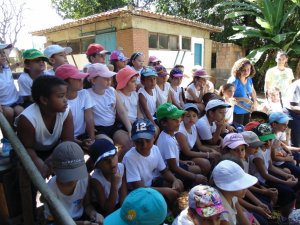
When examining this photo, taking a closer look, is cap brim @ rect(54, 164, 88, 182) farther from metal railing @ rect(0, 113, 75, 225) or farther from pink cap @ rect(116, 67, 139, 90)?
pink cap @ rect(116, 67, 139, 90)

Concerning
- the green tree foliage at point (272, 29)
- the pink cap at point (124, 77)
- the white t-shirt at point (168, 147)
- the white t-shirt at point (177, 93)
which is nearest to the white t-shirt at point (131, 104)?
the pink cap at point (124, 77)

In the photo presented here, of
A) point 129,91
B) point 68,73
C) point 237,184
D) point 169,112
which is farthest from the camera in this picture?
point 129,91

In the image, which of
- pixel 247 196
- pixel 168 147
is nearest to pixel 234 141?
pixel 247 196

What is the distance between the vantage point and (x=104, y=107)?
10.3 ft

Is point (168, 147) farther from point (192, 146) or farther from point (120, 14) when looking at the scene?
point (120, 14)

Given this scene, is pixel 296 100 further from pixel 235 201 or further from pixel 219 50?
pixel 219 50

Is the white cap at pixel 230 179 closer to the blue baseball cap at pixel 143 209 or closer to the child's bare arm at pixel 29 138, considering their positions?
the blue baseball cap at pixel 143 209

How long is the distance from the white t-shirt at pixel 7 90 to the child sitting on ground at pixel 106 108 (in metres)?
0.93

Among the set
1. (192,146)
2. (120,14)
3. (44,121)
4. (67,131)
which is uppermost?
(120,14)

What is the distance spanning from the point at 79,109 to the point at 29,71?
2.89ft

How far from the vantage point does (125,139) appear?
3029 mm

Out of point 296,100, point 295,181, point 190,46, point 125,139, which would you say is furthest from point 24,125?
point 190,46

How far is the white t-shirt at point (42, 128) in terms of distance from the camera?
219 cm

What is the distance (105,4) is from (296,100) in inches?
598
